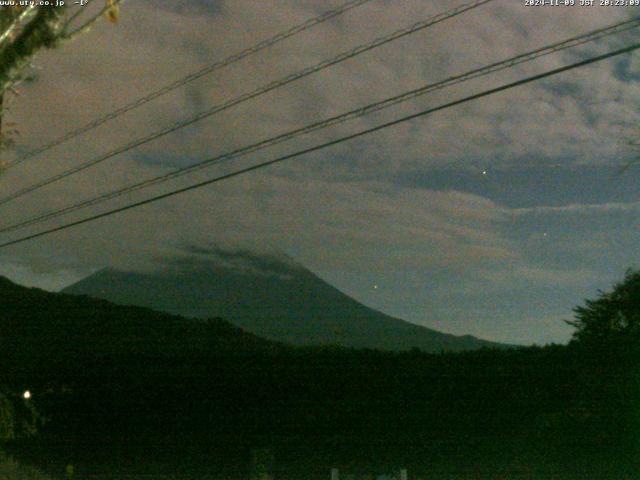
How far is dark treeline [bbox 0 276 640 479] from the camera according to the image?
16.5m

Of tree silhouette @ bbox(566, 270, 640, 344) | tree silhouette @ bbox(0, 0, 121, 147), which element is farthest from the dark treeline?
tree silhouette @ bbox(0, 0, 121, 147)

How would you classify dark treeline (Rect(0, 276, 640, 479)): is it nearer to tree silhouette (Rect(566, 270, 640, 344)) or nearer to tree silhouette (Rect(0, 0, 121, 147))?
tree silhouette (Rect(566, 270, 640, 344))

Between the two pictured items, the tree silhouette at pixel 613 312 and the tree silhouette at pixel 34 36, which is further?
the tree silhouette at pixel 613 312

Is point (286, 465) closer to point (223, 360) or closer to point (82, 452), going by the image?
point (223, 360)

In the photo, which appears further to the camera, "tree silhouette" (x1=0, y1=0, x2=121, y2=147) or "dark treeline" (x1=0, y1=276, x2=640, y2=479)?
"dark treeline" (x1=0, y1=276, x2=640, y2=479)

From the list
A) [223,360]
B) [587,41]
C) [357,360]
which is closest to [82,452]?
[223,360]

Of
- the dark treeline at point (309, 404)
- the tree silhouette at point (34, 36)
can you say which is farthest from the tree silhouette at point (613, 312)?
the tree silhouette at point (34, 36)

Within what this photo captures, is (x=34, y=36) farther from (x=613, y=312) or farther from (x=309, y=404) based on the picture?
(x=613, y=312)

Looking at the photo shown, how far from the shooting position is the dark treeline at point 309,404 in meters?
16.5

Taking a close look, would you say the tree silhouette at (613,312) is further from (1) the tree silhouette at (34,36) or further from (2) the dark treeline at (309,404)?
(1) the tree silhouette at (34,36)

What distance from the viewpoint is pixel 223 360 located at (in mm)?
20656

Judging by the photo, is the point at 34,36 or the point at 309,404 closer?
the point at 34,36

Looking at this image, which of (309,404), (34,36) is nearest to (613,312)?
(309,404)

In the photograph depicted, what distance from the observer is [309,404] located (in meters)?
19.0
